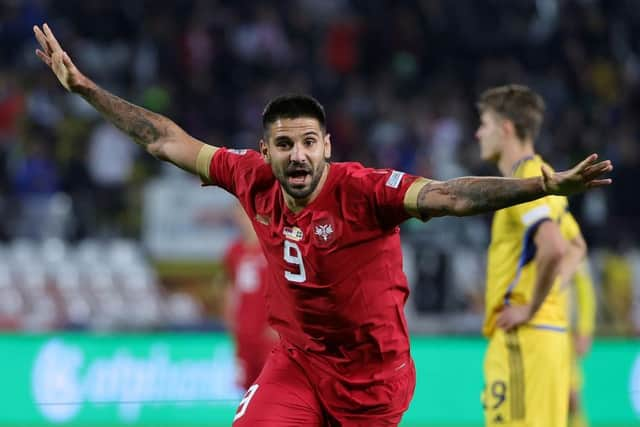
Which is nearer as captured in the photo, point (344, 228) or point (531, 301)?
point (344, 228)

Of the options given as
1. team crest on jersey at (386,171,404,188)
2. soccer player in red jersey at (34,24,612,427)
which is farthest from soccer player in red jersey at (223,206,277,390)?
team crest on jersey at (386,171,404,188)

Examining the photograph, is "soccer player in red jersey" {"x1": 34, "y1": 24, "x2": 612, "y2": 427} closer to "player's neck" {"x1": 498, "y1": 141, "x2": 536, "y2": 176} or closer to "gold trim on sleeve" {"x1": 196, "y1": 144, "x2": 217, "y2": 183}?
"gold trim on sleeve" {"x1": 196, "y1": 144, "x2": 217, "y2": 183}

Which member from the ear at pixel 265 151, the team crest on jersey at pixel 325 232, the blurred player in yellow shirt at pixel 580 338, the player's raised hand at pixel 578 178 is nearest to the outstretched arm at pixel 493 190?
the player's raised hand at pixel 578 178

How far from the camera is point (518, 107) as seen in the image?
6.34m

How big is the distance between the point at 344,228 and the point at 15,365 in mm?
6882

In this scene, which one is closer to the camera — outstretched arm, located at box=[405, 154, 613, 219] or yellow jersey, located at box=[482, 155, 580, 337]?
outstretched arm, located at box=[405, 154, 613, 219]

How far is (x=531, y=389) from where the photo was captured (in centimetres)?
604

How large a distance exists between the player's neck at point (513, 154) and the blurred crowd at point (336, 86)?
6719 millimetres

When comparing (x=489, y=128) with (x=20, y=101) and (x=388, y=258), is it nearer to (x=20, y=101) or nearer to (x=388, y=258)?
(x=388, y=258)

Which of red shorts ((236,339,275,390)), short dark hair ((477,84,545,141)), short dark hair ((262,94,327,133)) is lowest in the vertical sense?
red shorts ((236,339,275,390))

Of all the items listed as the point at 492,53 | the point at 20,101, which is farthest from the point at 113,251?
the point at 492,53

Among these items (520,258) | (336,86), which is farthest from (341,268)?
(336,86)

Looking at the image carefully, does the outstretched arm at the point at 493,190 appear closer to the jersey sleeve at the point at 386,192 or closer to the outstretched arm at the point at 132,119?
the jersey sleeve at the point at 386,192

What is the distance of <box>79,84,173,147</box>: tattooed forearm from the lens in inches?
222
